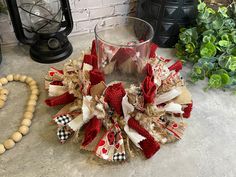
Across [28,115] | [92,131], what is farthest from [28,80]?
[92,131]

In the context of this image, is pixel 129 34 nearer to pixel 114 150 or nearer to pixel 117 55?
pixel 117 55

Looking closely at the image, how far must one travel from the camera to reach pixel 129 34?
0.75 m

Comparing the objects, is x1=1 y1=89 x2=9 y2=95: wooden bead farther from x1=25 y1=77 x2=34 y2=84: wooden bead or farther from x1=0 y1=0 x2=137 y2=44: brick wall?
x1=0 y1=0 x2=137 y2=44: brick wall

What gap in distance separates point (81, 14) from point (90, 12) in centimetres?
3

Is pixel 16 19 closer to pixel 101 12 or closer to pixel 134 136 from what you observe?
pixel 101 12

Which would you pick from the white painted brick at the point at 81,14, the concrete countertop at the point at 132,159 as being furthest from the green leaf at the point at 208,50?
the white painted brick at the point at 81,14

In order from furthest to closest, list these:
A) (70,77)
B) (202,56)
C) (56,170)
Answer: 1. (202,56)
2. (70,77)
3. (56,170)

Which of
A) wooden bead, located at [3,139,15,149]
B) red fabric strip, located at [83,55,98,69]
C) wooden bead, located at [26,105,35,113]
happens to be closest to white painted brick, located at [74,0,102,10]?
red fabric strip, located at [83,55,98,69]

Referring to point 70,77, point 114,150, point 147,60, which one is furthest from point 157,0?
point 114,150

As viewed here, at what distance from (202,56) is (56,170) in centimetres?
50

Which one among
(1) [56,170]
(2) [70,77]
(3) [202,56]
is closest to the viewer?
(1) [56,170]

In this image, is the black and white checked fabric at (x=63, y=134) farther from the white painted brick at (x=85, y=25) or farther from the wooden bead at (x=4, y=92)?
the white painted brick at (x=85, y=25)

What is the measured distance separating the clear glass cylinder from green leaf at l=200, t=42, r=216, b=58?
0.60 ft

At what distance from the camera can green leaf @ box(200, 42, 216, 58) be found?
28.3 inches
